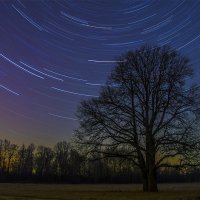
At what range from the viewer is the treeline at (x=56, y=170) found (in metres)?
132

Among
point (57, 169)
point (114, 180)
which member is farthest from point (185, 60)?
point (57, 169)

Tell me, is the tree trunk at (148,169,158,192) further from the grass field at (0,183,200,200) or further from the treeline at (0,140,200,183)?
the treeline at (0,140,200,183)

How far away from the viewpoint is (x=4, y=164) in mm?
150625

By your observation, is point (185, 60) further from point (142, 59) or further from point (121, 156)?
point (121, 156)

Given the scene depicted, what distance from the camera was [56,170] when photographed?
15288 centimetres

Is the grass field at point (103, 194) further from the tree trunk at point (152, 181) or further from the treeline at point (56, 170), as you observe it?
the treeline at point (56, 170)

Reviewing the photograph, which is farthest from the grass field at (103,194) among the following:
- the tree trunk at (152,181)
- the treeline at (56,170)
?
the treeline at (56,170)

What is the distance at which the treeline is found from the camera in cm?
13200

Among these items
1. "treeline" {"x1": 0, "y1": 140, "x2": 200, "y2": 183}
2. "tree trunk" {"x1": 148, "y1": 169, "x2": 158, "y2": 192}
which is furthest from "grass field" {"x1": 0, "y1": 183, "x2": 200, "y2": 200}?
"treeline" {"x1": 0, "y1": 140, "x2": 200, "y2": 183}

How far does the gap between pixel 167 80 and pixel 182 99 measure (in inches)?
107

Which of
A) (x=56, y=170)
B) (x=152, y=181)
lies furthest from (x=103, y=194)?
(x=56, y=170)

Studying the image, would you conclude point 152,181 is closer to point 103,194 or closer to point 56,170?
point 103,194

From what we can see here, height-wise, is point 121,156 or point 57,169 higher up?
point 57,169

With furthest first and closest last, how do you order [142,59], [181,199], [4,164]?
[4,164] < [142,59] < [181,199]
